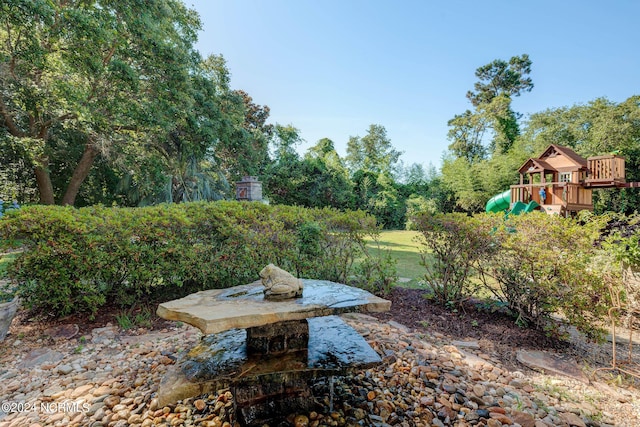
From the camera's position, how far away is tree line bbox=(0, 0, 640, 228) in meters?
6.77

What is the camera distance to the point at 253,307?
1.58 metres

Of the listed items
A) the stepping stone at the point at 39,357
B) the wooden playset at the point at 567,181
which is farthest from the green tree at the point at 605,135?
the stepping stone at the point at 39,357

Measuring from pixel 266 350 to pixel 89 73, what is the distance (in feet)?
28.9

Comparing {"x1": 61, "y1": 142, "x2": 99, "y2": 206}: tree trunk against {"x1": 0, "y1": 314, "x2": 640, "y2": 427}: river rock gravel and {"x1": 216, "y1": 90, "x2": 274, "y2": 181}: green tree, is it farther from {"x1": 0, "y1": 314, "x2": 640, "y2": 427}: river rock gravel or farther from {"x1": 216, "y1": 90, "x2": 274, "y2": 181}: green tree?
{"x1": 0, "y1": 314, "x2": 640, "y2": 427}: river rock gravel

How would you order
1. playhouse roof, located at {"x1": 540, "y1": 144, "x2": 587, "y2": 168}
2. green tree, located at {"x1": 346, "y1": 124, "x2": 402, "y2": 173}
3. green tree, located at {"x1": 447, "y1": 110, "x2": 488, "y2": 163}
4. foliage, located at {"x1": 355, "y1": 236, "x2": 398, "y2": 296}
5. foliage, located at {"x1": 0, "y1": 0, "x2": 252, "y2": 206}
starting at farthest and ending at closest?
green tree, located at {"x1": 346, "y1": 124, "x2": 402, "y2": 173}, green tree, located at {"x1": 447, "y1": 110, "x2": 488, "y2": 163}, playhouse roof, located at {"x1": 540, "y1": 144, "x2": 587, "y2": 168}, foliage, located at {"x1": 0, "y1": 0, "x2": 252, "y2": 206}, foliage, located at {"x1": 355, "y1": 236, "x2": 398, "y2": 296}

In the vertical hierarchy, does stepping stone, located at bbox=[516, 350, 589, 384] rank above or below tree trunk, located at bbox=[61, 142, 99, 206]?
below

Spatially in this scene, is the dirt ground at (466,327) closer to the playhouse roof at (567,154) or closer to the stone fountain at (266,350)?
the stone fountain at (266,350)

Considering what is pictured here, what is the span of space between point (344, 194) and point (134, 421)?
49.1 feet

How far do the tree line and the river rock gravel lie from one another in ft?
6.53

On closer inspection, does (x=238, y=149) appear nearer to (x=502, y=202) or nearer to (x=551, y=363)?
(x=502, y=202)

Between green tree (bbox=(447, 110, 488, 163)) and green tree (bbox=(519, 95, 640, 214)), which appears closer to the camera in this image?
green tree (bbox=(519, 95, 640, 214))

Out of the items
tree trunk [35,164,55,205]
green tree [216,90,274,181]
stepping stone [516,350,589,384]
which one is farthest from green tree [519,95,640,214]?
tree trunk [35,164,55,205]

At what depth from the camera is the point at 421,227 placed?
357 centimetres

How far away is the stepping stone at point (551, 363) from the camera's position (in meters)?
2.21
